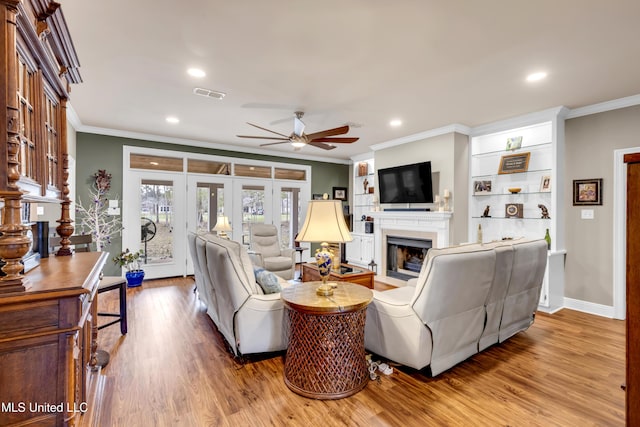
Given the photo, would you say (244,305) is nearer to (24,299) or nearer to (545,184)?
(24,299)

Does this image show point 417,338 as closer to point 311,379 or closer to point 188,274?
point 311,379

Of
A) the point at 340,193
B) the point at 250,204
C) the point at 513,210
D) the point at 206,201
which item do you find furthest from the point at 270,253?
the point at 513,210

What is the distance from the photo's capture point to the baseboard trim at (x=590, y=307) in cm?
375

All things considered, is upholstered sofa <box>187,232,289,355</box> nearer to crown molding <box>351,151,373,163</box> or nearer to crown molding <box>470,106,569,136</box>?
crown molding <box>470,106,569,136</box>

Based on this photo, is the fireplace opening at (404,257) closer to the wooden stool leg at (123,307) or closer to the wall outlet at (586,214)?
the wall outlet at (586,214)

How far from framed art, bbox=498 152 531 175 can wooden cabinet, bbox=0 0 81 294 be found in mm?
5147

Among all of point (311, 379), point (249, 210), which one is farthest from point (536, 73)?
point (249, 210)

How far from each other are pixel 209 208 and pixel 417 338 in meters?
4.99

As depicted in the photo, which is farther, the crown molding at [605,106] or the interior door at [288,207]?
the interior door at [288,207]

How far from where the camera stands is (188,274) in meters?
5.91

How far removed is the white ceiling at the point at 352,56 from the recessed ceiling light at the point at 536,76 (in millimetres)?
98

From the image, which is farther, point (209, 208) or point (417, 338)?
point (209, 208)

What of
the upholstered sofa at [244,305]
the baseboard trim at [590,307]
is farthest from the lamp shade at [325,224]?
the baseboard trim at [590,307]

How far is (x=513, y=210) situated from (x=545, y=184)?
1.75 feet
